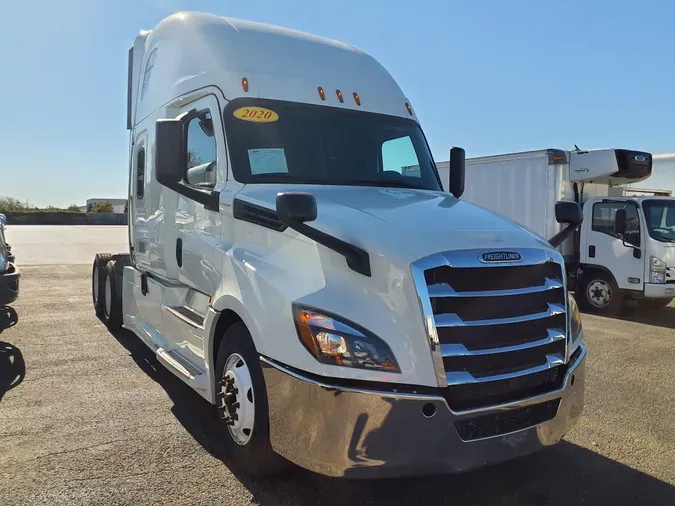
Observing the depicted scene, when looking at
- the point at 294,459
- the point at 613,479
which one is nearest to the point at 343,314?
the point at 294,459

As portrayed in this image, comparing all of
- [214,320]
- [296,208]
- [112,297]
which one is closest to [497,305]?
[296,208]

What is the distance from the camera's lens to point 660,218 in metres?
10.2

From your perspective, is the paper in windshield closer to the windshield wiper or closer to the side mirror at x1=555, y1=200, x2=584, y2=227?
the windshield wiper

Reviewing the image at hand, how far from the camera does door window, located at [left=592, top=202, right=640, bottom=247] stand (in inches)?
403

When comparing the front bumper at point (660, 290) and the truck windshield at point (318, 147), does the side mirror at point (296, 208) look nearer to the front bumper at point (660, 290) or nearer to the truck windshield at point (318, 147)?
the truck windshield at point (318, 147)

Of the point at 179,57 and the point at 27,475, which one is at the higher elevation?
the point at 179,57

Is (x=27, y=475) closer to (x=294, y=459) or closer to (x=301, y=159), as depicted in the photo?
(x=294, y=459)

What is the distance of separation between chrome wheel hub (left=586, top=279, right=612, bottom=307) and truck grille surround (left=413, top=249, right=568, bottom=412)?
811cm

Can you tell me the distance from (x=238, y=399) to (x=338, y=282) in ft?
3.69

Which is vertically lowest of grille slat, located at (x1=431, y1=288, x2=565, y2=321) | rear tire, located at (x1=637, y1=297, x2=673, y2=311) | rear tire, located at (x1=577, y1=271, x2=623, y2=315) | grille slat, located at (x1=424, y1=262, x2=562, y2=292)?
rear tire, located at (x1=637, y1=297, x2=673, y2=311)

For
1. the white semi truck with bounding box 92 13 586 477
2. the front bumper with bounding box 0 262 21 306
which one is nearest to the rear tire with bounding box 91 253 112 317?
the front bumper with bounding box 0 262 21 306

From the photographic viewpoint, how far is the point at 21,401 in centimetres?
504

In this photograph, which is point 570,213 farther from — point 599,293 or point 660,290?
point 599,293

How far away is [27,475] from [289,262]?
2226 mm
